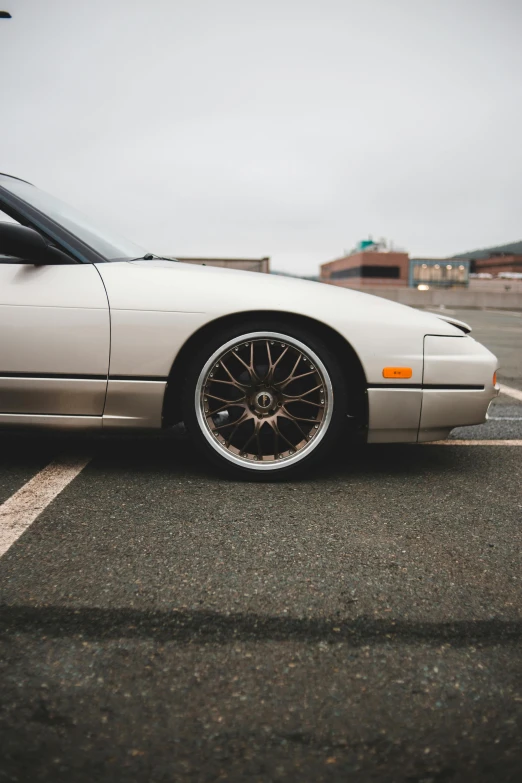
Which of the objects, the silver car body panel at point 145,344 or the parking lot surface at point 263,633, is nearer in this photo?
the parking lot surface at point 263,633

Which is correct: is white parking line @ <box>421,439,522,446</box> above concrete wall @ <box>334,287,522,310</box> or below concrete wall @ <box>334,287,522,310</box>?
below

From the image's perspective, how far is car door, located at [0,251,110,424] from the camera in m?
2.92

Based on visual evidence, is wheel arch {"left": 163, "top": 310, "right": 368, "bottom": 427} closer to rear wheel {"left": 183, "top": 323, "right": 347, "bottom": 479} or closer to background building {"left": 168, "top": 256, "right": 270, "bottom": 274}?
rear wheel {"left": 183, "top": 323, "right": 347, "bottom": 479}

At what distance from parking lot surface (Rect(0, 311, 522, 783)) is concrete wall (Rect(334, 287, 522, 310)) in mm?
24801

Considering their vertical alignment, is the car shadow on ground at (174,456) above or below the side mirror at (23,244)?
below

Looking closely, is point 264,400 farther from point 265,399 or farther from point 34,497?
point 34,497

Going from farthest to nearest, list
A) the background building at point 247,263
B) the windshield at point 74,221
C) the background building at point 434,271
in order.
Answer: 1. the background building at point 434,271
2. the background building at point 247,263
3. the windshield at point 74,221

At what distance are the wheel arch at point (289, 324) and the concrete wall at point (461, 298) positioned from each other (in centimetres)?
2424

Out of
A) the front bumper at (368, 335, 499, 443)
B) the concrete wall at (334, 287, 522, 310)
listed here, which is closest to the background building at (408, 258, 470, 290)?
the concrete wall at (334, 287, 522, 310)

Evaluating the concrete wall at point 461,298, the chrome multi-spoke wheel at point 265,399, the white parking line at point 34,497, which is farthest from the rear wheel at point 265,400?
the concrete wall at point 461,298

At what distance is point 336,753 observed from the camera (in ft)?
4.25

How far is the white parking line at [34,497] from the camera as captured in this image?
2.41 meters

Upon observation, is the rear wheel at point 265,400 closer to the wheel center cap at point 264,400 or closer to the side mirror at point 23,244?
the wheel center cap at point 264,400

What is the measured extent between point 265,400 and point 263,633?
4.51 feet
